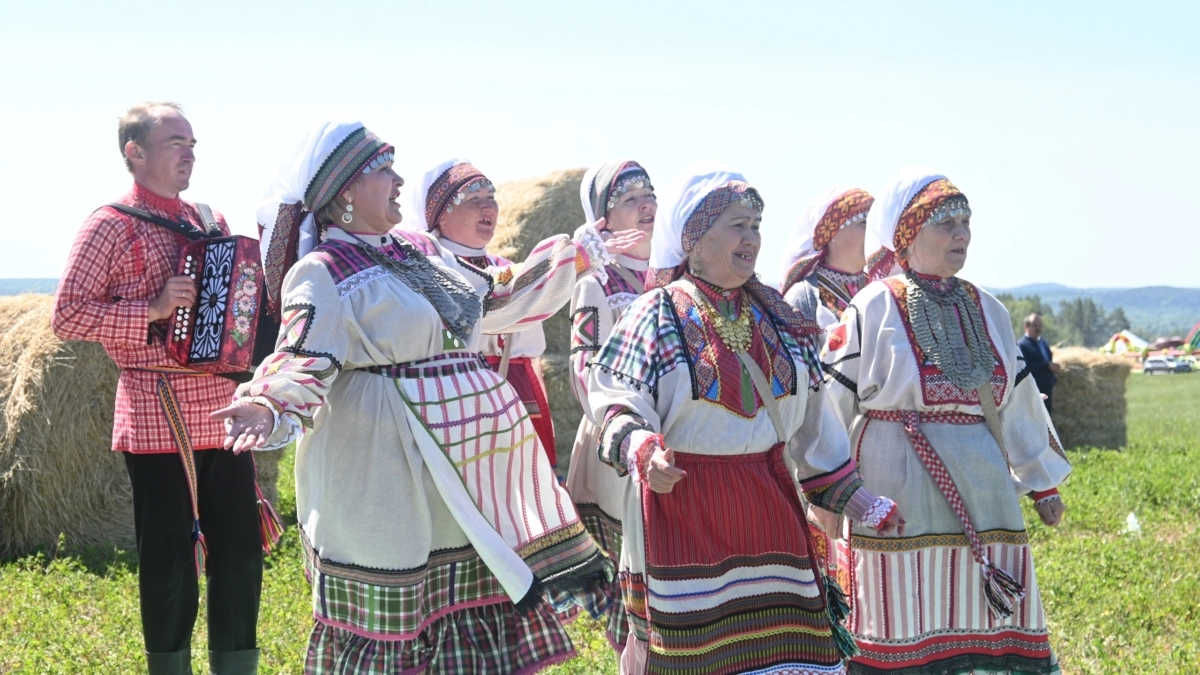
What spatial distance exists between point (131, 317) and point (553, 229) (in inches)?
246

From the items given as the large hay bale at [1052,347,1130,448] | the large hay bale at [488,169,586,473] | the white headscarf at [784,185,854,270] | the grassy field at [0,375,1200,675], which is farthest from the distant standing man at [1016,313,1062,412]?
the white headscarf at [784,185,854,270]

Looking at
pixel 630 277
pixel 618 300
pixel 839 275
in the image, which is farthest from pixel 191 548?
pixel 839 275

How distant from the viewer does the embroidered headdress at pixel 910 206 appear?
13.7ft

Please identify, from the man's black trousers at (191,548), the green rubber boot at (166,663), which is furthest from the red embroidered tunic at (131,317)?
the green rubber boot at (166,663)

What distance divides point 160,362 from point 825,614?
7.97 ft

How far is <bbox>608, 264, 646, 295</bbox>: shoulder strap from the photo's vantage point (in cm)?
511

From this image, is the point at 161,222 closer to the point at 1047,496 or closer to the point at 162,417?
the point at 162,417

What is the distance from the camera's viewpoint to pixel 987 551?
4066 mm

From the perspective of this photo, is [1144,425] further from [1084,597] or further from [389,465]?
[389,465]

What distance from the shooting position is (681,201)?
3832 mm

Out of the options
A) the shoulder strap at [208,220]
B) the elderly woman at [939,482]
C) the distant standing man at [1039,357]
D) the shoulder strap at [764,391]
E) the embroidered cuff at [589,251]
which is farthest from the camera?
the distant standing man at [1039,357]

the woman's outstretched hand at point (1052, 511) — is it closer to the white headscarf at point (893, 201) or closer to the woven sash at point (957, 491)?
the woven sash at point (957, 491)

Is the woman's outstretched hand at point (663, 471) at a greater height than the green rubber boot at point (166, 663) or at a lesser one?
greater

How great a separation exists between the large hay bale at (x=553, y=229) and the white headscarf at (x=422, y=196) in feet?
14.4
